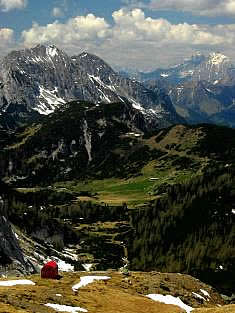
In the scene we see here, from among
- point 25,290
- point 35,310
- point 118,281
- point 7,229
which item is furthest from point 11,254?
point 35,310

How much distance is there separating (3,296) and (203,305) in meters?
35.1

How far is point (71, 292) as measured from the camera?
69.1 metres

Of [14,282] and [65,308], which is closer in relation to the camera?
[65,308]

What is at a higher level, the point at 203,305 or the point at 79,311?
the point at 79,311

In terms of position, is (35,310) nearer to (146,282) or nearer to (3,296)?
(3,296)

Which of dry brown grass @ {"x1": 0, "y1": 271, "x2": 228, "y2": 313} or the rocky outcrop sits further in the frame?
the rocky outcrop

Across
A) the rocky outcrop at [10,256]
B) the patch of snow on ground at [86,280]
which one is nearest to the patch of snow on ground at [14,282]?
the patch of snow on ground at [86,280]

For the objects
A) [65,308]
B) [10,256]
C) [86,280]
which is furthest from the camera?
[10,256]

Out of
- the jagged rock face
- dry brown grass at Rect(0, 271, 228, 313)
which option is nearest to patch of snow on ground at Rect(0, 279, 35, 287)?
dry brown grass at Rect(0, 271, 228, 313)

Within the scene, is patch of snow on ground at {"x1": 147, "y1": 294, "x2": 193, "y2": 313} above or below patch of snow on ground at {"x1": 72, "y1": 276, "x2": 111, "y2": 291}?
below

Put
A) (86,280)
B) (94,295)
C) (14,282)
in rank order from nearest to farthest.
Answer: (94,295)
(14,282)
(86,280)

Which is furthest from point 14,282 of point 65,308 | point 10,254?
point 10,254

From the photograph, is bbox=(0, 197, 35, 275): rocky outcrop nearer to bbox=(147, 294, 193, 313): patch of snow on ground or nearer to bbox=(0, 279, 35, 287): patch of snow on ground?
bbox=(0, 279, 35, 287): patch of snow on ground

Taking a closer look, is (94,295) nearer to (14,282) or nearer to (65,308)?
(65,308)
